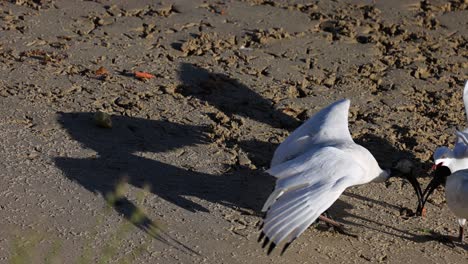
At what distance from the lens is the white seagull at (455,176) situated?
694 centimetres

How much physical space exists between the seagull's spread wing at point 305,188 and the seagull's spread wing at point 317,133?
1.48ft

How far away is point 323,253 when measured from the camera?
6742mm

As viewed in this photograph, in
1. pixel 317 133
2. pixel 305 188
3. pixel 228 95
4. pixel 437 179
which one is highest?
pixel 305 188

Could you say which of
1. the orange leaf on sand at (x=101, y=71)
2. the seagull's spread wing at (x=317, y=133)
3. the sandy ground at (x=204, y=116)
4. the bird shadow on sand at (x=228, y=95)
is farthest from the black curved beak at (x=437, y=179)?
the orange leaf on sand at (x=101, y=71)

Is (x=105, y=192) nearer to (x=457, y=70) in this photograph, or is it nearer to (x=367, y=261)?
(x=367, y=261)

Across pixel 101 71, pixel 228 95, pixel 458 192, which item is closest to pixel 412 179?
pixel 458 192

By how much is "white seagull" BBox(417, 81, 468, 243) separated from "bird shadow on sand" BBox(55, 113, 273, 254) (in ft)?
3.73

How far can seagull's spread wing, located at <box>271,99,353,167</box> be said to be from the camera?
7309 millimetres

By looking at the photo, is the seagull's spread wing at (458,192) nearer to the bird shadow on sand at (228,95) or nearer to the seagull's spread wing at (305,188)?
the seagull's spread wing at (305,188)

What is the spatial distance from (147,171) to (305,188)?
1.39m

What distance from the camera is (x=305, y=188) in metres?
6.45

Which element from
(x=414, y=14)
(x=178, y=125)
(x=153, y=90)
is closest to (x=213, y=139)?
(x=178, y=125)

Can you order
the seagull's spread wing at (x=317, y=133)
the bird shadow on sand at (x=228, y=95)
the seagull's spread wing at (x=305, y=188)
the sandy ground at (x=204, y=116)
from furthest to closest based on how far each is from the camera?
the bird shadow on sand at (x=228, y=95), the seagull's spread wing at (x=317, y=133), the sandy ground at (x=204, y=116), the seagull's spread wing at (x=305, y=188)

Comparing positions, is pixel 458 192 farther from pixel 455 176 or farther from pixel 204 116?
pixel 204 116
